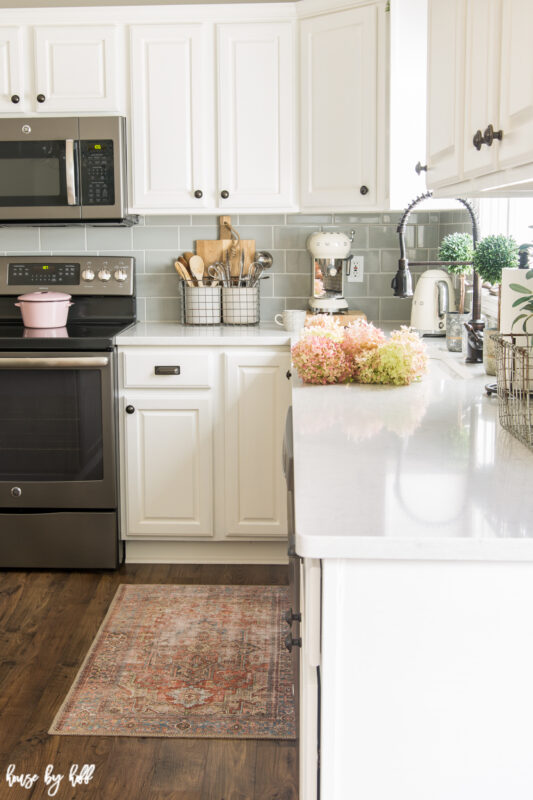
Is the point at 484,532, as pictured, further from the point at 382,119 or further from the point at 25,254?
the point at 25,254

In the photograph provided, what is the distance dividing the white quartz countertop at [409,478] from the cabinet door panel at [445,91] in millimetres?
583

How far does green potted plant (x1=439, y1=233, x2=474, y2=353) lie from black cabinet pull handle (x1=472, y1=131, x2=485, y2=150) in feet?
3.54

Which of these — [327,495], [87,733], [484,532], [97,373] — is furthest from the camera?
[97,373]

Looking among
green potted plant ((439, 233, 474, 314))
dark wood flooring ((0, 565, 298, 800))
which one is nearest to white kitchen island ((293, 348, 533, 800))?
dark wood flooring ((0, 565, 298, 800))

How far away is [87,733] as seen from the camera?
231cm

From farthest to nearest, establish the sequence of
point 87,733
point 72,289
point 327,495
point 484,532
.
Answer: point 72,289 → point 87,733 → point 327,495 → point 484,532

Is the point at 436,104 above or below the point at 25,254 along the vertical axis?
above

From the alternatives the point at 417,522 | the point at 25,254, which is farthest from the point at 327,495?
the point at 25,254

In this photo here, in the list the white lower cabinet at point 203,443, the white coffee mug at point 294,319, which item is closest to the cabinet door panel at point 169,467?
the white lower cabinet at point 203,443

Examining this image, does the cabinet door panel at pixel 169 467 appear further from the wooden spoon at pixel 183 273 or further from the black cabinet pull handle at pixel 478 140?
the black cabinet pull handle at pixel 478 140

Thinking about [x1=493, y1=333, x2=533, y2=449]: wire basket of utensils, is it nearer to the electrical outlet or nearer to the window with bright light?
the window with bright light

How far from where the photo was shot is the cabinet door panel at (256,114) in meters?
3.47

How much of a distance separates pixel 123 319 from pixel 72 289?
10.0 inches

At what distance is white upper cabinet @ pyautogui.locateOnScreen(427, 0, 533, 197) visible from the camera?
152cm
